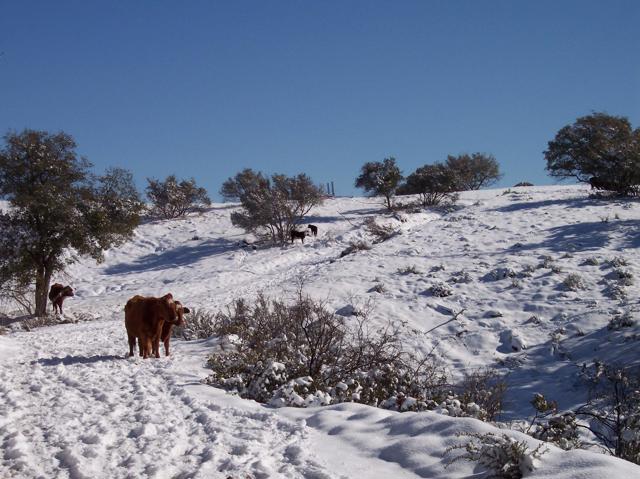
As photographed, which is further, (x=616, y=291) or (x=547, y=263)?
(x=547, y=263)

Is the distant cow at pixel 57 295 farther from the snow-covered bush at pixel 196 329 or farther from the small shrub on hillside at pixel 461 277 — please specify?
the small shrub on hillside at pixel 461 277

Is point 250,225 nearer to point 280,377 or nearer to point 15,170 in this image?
point 15,170

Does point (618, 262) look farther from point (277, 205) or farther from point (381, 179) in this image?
point (381, 179)

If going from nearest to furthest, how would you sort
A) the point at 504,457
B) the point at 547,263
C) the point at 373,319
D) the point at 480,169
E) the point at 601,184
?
1. the point at 504,457
2. the point at 373,319
3. the point at 547,263
4. the point at 601,184
5. the point at 480,169

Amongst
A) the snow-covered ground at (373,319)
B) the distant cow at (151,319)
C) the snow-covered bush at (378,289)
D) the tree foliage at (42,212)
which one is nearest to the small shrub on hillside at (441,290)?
the snow-covered ground at (373,319)

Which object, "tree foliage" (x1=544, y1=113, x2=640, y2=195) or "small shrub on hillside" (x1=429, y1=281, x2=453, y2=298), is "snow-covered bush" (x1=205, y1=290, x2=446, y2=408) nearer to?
"small shrub on hillside" (x1=429, y1=281, x2=453, y2=298)

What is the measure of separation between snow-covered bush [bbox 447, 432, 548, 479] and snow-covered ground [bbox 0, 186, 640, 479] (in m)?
0.07

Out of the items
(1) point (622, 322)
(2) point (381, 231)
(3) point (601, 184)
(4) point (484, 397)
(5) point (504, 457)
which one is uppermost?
(3) point (601, 184)

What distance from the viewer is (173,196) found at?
109 feet

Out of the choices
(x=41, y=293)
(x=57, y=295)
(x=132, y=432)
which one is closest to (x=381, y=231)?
(x=57, y=295)

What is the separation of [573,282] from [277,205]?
1772 centimetres

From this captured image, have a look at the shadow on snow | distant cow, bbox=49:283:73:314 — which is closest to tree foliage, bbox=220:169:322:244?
the shadow on snow

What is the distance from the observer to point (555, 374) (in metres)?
7.75

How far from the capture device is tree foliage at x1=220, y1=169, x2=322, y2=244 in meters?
26.8
